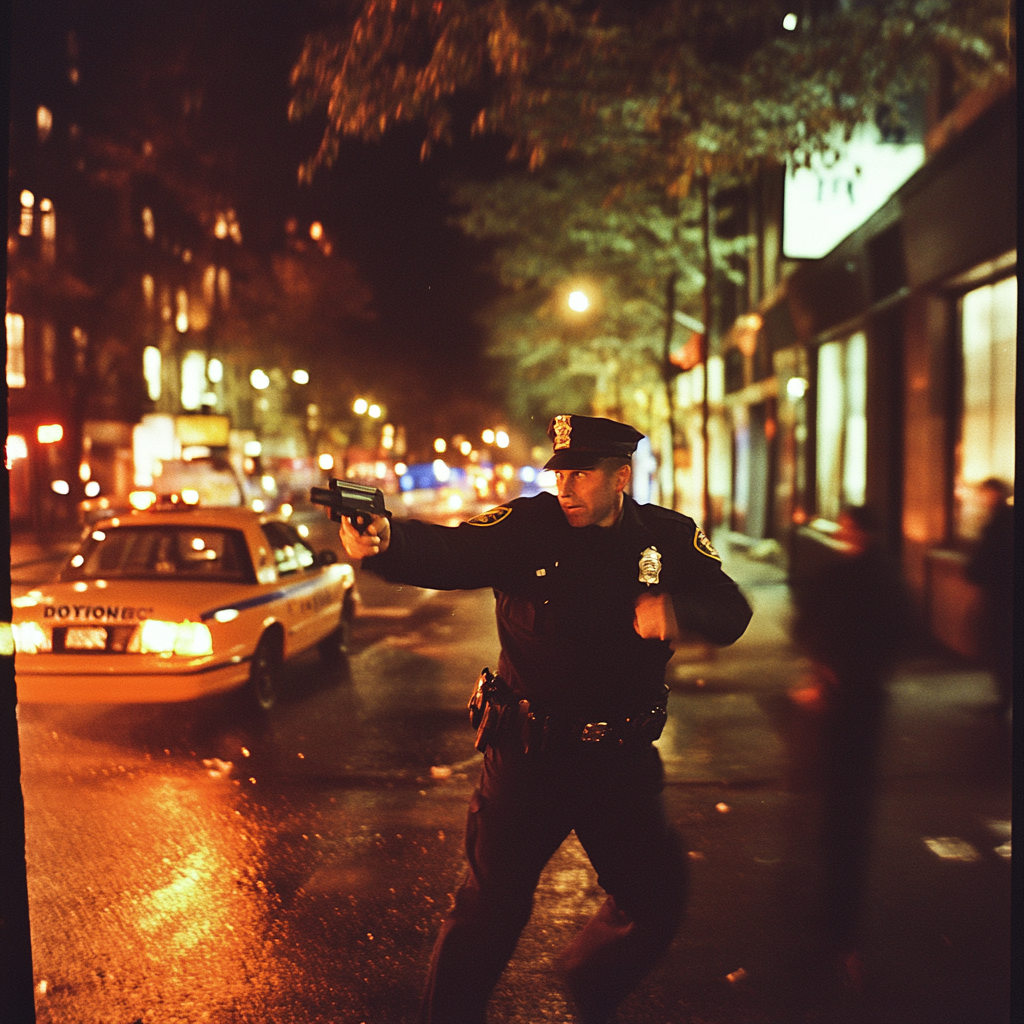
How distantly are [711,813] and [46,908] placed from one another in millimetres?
3430

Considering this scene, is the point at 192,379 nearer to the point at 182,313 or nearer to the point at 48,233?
the point at 182,313

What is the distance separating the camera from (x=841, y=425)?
16.6 metres

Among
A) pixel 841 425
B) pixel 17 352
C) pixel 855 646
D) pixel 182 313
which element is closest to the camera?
pixel 855 646

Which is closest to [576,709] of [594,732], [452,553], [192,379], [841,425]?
[594,732]

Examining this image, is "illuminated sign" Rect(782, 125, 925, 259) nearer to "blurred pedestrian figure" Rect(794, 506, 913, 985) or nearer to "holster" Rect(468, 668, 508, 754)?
"blurred pedestrian figure" Rect(794, 506, 913, 985)

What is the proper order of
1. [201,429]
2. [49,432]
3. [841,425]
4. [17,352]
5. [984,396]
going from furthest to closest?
[201,429], [17,352], [49,432], [841,425], [984,396]

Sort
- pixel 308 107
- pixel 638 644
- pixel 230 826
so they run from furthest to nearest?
pixel 308 107, pixel 230 826, pixel 638 644

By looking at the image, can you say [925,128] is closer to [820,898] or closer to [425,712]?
[425,712]

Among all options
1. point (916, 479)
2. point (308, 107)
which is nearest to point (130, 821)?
point (308, 107)

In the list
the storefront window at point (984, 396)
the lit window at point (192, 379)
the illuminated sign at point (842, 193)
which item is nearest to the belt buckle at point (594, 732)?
the storefront window at point (984, 396)

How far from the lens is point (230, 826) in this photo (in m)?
5.72

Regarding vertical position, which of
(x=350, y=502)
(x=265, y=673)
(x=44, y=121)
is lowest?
(x=265, y=673)

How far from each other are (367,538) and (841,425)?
14855mm

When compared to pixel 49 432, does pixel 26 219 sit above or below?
above
